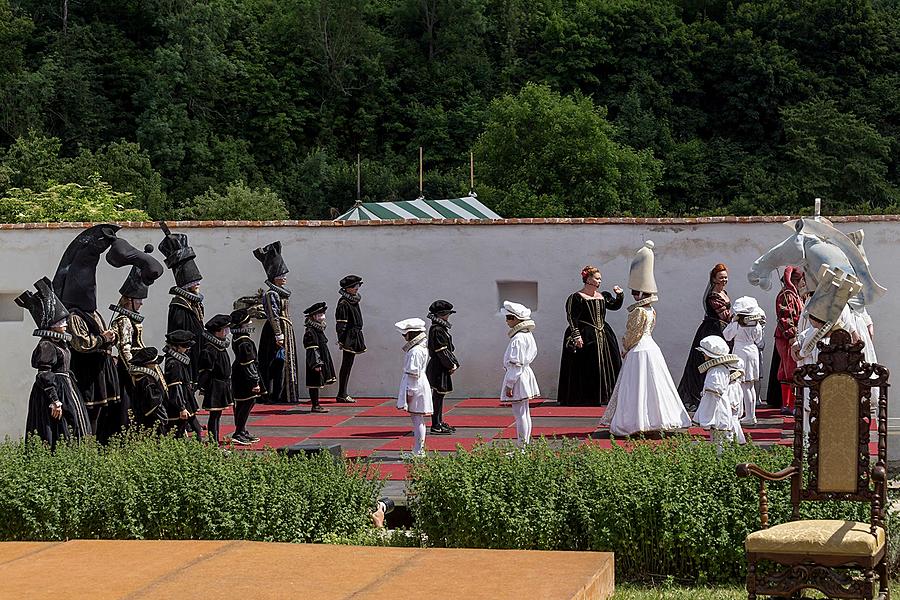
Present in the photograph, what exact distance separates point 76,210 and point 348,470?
22.5m

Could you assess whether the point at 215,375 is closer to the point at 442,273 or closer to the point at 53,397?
the point at 53,397

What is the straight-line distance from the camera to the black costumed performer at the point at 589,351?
16.0 metres

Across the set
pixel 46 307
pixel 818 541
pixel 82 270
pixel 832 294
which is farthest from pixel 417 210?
pixel 818 541

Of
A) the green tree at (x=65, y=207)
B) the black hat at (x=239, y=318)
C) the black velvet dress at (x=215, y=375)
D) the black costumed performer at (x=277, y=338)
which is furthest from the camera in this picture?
the green tree at (x=65, y=207)

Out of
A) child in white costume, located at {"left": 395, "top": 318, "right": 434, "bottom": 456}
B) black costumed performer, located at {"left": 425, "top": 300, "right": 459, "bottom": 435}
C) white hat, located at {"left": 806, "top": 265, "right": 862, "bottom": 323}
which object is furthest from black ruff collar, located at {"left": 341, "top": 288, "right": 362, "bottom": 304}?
white hat, located at {"left": 806, "top": 265, "right": 862, "bottom": 323}

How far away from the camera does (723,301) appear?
14930 millimetres

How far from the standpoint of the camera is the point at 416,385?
12.0 m

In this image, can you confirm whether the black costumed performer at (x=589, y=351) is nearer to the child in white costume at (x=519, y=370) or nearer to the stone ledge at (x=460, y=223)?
the stone ledge at (x=460, y=223)

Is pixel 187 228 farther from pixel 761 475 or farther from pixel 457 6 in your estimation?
pixel 457 6

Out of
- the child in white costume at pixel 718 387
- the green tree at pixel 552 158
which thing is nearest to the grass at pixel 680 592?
the child in white costume at pixel 718 387

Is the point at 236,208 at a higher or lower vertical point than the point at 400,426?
higher

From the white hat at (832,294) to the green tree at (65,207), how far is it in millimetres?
20510

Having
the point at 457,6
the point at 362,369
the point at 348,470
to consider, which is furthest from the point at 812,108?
the point at 348,470

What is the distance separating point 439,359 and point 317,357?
133 inches
